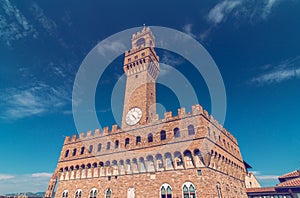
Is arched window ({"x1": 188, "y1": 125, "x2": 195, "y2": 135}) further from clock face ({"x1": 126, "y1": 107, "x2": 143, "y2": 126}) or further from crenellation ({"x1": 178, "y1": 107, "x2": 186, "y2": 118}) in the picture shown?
clock face ({"x1": 126, "y1": 107, "x2": 143, "y2": 126})

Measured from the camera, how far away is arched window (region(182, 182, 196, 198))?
19369mm

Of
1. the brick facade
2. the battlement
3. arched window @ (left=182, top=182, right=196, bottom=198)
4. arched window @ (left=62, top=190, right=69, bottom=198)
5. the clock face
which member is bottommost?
arched window @ (left=182, top=182, right=196, bottom=198)

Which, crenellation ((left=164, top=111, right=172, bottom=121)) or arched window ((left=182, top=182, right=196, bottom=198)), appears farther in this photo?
crenellation ((left=164, top=111, right=172, bottom=121))

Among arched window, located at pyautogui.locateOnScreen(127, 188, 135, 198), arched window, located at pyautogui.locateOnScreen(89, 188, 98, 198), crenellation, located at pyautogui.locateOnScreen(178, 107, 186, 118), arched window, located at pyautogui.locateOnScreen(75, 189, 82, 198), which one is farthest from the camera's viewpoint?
arched window, located at pyautogui.locateOnScreen(75, 189, 82, 198)

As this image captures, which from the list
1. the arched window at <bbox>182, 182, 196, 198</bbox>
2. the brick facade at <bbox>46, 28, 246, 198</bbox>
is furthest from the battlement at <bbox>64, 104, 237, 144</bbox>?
the arched window at <bbox>182, 182, 196, 198</bbox>

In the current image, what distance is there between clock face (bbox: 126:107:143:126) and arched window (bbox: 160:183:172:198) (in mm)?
9794

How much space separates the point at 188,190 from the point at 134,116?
42.0 feet

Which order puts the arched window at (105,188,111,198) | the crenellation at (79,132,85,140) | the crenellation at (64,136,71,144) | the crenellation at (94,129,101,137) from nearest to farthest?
1. the arched window at (105,188,111,198)
2. the crenellation at (94,129,101,137)
3. the crenellation at (79,132,85,140)
4. the crenellation at (64,136,71,144)

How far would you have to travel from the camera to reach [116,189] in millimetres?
24016

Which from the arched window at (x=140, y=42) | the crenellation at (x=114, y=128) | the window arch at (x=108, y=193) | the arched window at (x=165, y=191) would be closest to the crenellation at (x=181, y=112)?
the arched window at (x=165, y=191)

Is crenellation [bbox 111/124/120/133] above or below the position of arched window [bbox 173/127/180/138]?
above

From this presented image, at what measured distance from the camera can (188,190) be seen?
64.6 feet

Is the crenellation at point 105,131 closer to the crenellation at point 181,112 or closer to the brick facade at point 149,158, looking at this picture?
the brick facade at point 149,158

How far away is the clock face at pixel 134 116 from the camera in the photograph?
2792 centimetres
